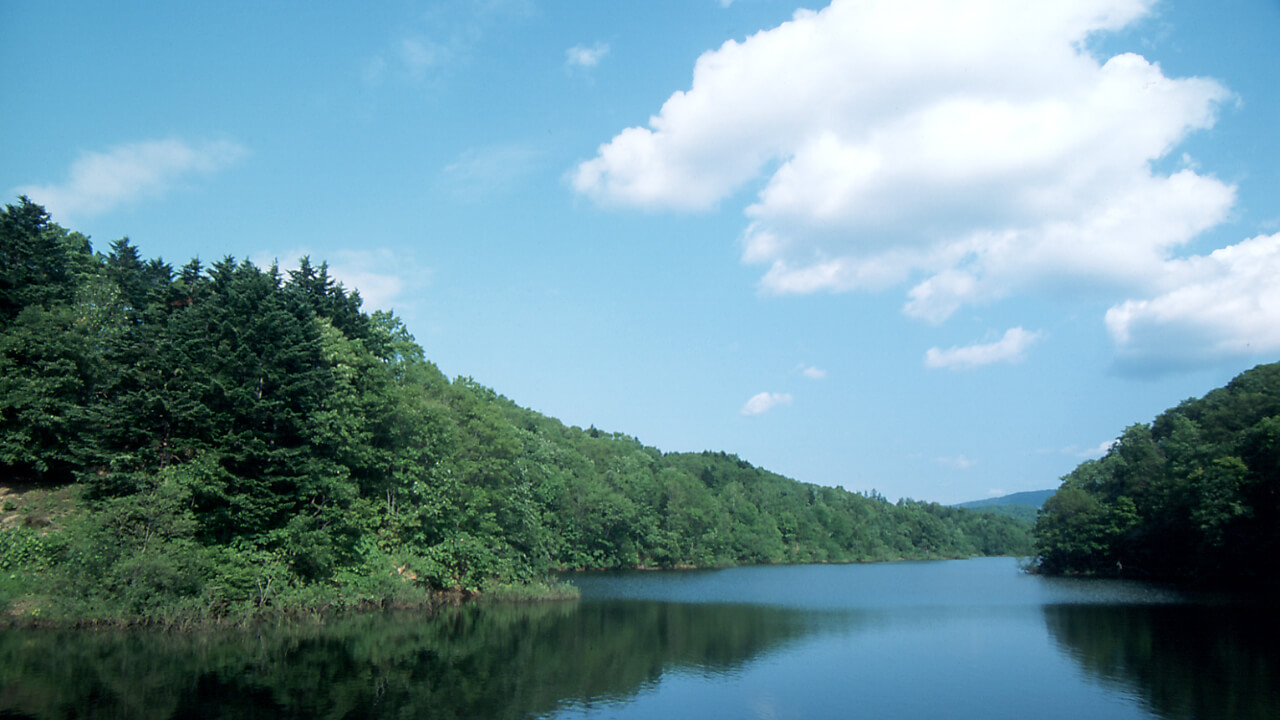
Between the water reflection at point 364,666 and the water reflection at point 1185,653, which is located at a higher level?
the water reflection at point 364,666

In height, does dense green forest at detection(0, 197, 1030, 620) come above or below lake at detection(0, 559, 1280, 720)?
above

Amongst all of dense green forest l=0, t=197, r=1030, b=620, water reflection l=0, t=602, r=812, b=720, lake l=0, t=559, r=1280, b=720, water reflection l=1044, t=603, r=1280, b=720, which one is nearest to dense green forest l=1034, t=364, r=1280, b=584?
water reflection l=1044, t=603, r=1280, b=720

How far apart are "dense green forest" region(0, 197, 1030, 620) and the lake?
7.53 feet

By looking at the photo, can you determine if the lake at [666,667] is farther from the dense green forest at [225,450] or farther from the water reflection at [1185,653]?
the dense green forest at [225,450]

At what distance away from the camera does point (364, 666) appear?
2327cm

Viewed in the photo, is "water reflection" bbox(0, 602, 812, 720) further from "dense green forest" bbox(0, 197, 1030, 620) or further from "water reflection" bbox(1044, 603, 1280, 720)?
"water reflection" bbox(1044, 603, 1280, 720)

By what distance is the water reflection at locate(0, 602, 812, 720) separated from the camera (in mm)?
18141

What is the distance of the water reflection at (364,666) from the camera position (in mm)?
18141

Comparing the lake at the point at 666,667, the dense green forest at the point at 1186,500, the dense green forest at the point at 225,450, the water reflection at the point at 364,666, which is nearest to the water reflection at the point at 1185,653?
the lake at the point at 666,667

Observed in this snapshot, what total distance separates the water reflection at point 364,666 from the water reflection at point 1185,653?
12362mm

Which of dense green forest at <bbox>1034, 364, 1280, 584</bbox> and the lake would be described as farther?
dense green forest at <bbox>1034, 364, 1280, 584</bbox>

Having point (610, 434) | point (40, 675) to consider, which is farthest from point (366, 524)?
point (610, 434)

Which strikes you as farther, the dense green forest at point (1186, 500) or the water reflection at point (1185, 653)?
the dense green forest at point (1186, 500)

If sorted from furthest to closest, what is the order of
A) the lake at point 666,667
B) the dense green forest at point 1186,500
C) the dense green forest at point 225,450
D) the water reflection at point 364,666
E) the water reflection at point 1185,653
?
the dense green forest at point 1186,500 < the dense green forest at point 225,450 < the water reflection at point 1185,653 < the lake at point 666,667 < the water reflection at point 364,666
